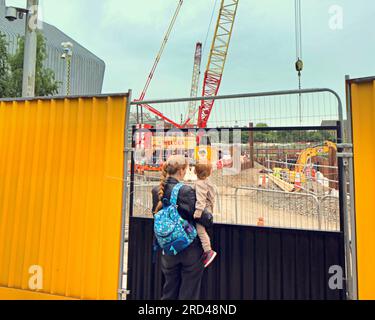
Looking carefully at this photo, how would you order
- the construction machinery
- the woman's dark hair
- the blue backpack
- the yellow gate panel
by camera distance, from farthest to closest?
the construction machinery, the woman's dark hair, the blue backpack, the yellow gate panel

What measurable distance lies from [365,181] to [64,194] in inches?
118

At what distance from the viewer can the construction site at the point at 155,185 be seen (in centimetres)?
253

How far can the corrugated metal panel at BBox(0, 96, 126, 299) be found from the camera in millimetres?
2829

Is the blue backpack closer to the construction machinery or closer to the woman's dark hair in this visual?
the woman's dark hair

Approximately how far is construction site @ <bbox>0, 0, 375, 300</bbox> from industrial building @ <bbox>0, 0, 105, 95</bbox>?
32.0m

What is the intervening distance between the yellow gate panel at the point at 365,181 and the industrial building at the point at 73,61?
33996 mm

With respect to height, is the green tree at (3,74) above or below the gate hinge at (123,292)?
above

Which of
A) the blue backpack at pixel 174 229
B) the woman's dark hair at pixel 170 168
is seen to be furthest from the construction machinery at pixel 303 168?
the blue backpack at pixel 174 229

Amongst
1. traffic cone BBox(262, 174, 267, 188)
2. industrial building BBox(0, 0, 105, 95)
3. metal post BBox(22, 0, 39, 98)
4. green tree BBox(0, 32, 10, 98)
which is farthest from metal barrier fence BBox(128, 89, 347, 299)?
industrial building BBox(0, 0, 105, 95)

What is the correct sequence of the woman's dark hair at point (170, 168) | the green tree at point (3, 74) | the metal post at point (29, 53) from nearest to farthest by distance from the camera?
the woman's dark hair at point (170, 168) < the metal post at point (29, 53) < the green tree at point (3, 74)

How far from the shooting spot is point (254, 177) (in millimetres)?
3117

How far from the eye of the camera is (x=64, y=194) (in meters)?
3.00

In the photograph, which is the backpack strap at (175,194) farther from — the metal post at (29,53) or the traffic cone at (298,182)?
the metal post at (29,53)

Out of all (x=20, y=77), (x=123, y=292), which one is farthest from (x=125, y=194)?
(x=20, y=77)
